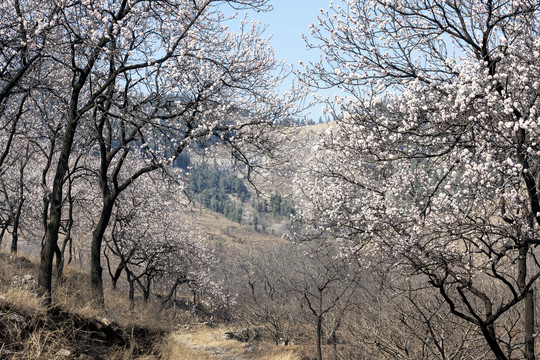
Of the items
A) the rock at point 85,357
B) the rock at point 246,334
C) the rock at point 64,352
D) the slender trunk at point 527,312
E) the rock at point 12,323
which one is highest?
the slender trunk at point 527,312

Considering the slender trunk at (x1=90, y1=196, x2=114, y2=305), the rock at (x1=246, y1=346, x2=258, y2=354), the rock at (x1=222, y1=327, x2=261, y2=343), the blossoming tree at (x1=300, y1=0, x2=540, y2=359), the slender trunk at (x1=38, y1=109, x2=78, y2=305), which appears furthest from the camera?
the rock at (x1=222, y1=327, x2=261, y2=343)

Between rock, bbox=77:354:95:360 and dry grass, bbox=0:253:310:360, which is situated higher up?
dry grass, bbox=0:253:310:360

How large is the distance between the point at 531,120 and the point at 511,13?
2428 mm

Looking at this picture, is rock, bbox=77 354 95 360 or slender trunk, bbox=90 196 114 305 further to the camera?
slender trunk, bbox=90 196 114 305

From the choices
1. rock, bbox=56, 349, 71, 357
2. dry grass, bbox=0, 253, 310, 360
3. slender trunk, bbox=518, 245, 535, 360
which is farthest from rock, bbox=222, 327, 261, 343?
rock, bbox=56, 349, 71, 357

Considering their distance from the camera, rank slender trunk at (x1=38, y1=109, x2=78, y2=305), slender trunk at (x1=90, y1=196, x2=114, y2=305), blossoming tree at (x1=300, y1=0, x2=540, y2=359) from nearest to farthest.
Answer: blossoming tree at (x1=300, y1=0, x2=540, y2=359) → slender trunk at (x1=38, y1=109, x2=78, y2=305) → slender trunk at (x1=90, y1=196, x2=114, y2=305)

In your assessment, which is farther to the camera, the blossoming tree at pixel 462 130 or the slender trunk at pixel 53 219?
the slender trunk at pixel 53 219

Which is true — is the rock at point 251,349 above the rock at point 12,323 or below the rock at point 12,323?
below

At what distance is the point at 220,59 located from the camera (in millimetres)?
10273

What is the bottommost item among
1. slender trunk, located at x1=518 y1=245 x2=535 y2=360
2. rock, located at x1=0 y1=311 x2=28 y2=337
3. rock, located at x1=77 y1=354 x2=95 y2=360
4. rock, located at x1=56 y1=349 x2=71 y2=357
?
rock, located at x1=77 y1=354 x2=95 y2=360

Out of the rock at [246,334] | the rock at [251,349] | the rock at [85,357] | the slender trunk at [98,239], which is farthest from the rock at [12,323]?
the rock at [246,334]

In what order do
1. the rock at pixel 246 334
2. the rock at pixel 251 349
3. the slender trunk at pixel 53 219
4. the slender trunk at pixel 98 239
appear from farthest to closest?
the rock at pixel 246 334
the rock at pixel 251 349
the slender trunk at pixel 98 239
the slender trunk at pixel 53 219

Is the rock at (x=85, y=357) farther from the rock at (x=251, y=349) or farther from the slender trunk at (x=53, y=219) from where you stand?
the rock at (x=251, y=349)

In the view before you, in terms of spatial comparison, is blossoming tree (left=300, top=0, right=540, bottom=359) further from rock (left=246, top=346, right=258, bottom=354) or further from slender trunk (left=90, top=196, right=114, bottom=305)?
rock (left=246, top=346, right=258, bottom=354)
